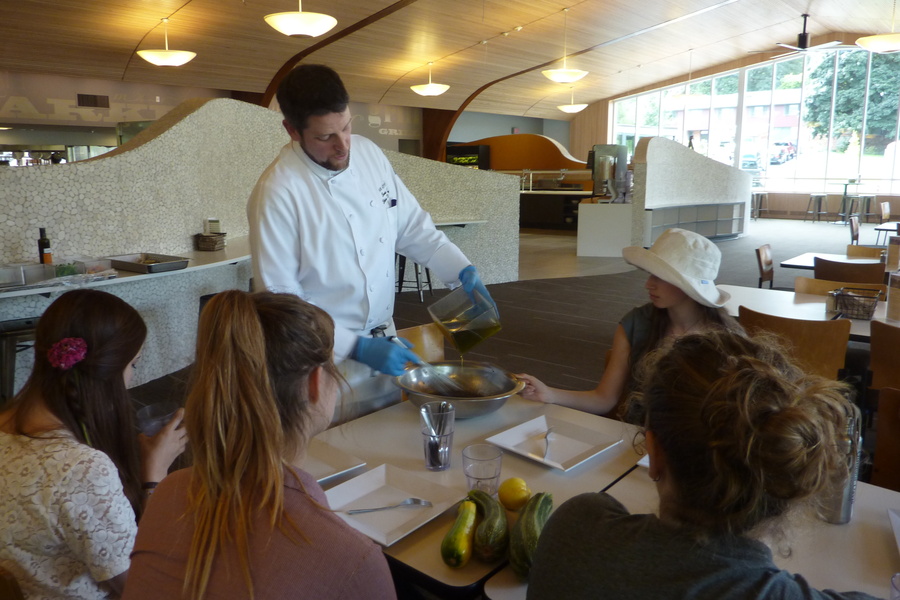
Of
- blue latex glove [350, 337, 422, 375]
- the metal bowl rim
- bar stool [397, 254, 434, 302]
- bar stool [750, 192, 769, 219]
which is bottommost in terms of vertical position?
bar stool [397, 254, 434, 302]

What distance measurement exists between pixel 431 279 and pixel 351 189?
17.0 feet

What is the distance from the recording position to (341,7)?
9422mm

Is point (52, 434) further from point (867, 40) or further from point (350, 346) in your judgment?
point (867, 40)

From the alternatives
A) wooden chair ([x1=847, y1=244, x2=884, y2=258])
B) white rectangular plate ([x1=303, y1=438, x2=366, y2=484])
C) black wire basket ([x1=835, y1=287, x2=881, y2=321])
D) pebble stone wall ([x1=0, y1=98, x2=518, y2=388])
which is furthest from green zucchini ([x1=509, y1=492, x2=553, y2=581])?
wooden chair ([x1=847, y1=244, x2=884, y2=258])

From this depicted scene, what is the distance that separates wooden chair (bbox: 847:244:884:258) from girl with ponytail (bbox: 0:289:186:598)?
5230mm

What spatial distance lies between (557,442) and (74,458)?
1052 millimetres

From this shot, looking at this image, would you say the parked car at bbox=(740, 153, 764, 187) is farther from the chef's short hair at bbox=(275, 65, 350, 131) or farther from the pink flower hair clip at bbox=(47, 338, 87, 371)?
the pink flower hair clip at bbox=(47, 338, 87, 371)

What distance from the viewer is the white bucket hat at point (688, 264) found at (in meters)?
2.04

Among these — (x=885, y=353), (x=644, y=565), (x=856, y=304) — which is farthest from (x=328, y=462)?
(x=856, y=304)

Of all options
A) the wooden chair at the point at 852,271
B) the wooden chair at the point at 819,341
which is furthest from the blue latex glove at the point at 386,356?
the wooden chair at the point at 852,271

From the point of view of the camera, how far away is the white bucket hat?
204cm

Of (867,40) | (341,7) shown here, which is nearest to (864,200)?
(867,40)

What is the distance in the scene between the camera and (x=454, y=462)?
156cm

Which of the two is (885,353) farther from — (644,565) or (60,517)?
(60,517)
